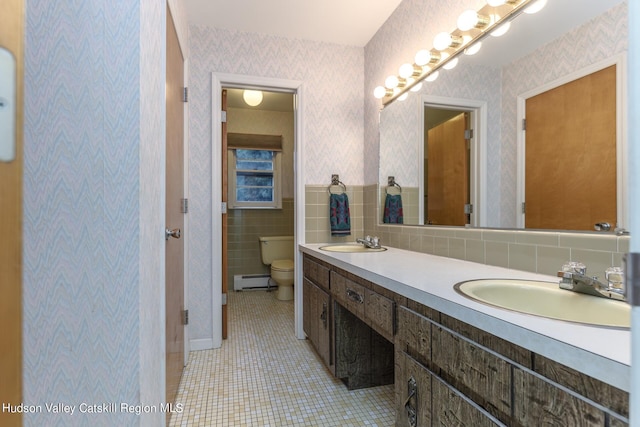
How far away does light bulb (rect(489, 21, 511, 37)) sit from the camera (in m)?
1.38

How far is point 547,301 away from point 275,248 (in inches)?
133

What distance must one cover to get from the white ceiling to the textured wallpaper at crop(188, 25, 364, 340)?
8 centimetres

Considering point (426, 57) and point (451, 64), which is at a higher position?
point (426, 57)

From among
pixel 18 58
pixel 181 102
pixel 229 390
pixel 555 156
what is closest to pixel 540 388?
pixel 555 156

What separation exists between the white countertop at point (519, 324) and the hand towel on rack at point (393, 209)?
2.90ft

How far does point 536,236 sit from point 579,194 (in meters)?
0.21

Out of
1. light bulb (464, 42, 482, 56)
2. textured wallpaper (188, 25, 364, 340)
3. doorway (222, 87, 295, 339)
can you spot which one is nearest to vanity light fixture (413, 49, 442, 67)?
light bulb (464, 42, 482, 56)

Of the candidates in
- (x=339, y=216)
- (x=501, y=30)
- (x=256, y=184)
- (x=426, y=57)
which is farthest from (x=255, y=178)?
(x=501, y=30)

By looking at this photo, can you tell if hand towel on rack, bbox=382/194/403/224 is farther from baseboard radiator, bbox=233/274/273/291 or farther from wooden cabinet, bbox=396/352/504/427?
baseboard radiator, bbox=233/274/273/291

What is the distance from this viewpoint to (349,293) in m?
1.58

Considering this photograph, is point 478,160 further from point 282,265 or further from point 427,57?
point 282,265

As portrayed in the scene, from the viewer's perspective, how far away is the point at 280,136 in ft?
14.3

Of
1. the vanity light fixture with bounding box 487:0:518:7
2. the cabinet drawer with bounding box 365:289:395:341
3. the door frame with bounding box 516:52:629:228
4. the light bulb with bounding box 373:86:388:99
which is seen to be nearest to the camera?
the door frame with bounding box 516:52:629:228

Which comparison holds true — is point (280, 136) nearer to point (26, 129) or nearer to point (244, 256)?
point (244, 256)
